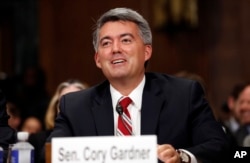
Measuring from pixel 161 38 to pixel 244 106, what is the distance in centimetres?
233

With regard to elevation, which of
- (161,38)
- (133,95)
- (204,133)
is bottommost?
(204,133)

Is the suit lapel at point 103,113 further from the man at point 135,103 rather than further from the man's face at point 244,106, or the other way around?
the man's face at point 244,106

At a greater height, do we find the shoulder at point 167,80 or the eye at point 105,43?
the eye at point 105,43

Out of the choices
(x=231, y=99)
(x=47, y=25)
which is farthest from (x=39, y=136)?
(x=47, y=25)

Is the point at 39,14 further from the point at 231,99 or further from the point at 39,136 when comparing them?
the point at 39,136

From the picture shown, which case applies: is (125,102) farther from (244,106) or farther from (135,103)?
(244,106)

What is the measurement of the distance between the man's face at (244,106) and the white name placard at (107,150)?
3771 millimetres

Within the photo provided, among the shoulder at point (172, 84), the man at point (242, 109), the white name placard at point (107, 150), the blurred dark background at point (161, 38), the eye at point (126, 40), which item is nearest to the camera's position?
the white name placard at point (107, 150)

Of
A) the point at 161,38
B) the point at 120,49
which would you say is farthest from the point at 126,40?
the point at 161,38

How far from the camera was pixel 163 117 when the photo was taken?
378cm

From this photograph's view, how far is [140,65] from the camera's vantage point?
152 inches

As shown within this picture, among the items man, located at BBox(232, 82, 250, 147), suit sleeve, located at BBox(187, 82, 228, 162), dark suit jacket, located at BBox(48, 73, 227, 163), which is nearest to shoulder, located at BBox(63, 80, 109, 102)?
dark suit jacket, located at BBox(48, 73, 227, 163)

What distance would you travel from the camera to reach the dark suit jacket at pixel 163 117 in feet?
12.2

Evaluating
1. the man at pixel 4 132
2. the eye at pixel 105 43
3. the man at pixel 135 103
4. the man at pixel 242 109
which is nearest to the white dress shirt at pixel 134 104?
the man at pixel 135 103
